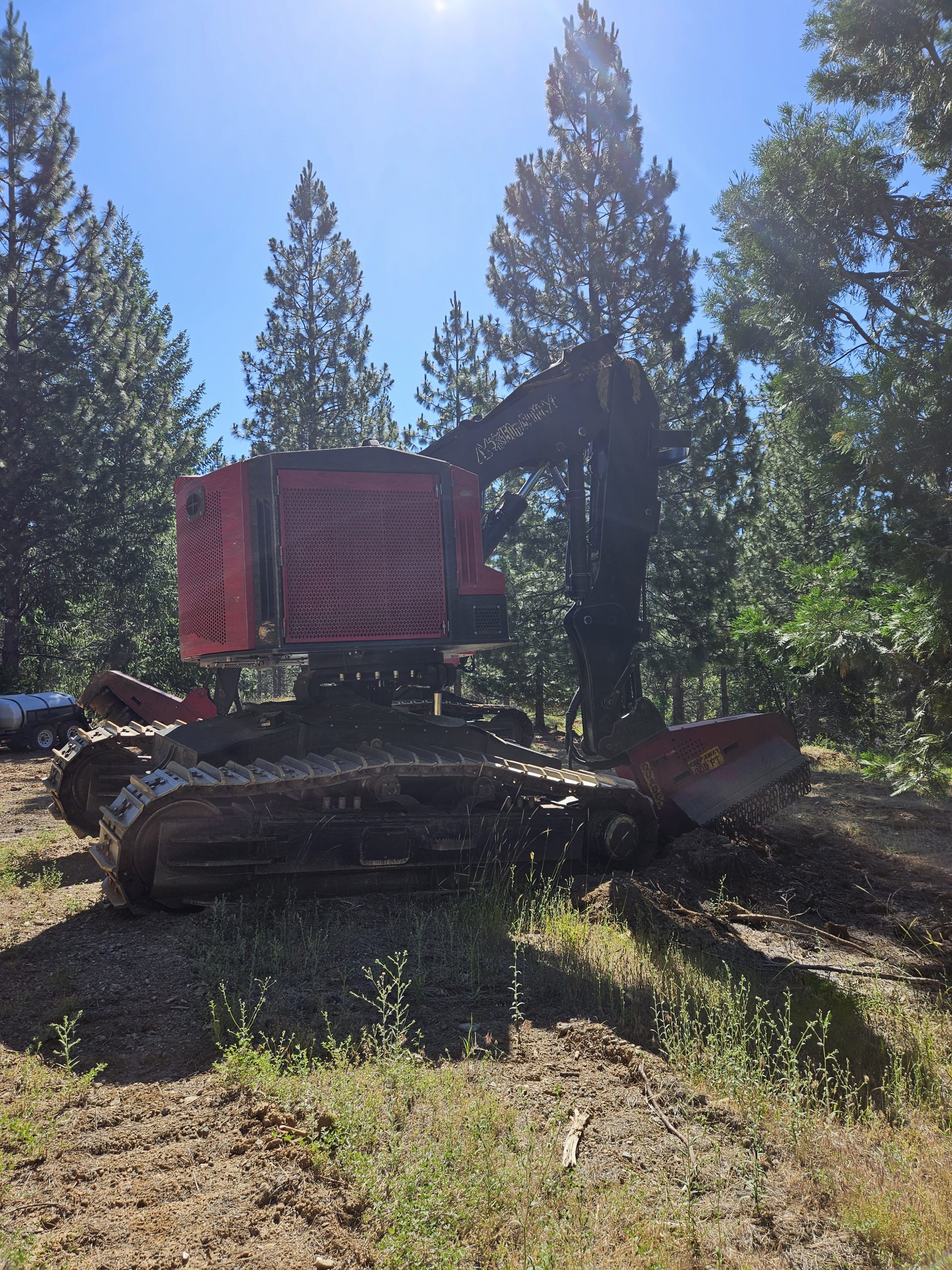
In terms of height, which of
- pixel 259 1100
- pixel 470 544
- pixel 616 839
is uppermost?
pixel 470 544

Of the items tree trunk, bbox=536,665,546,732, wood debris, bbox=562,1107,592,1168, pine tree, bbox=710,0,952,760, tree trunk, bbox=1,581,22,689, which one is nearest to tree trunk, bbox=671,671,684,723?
tree trunk, bbox=536,665,546,732

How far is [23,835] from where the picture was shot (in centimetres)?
850

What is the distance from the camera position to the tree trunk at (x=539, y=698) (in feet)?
57.0

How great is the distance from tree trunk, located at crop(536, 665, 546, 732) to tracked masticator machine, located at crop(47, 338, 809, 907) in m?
9.75

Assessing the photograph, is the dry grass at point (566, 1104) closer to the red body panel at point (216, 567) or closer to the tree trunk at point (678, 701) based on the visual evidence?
the red body panel at point (216, 567)

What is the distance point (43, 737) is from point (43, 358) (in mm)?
8320

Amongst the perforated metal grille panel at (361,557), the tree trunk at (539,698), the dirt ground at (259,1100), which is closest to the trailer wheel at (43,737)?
the tree trunk at (539,698)

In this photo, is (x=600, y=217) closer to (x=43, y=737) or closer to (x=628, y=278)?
(x=628, y=278)

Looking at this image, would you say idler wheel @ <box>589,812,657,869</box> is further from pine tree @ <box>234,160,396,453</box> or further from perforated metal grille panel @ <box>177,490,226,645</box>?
pine tree @ <box>234,160,396,453</box>

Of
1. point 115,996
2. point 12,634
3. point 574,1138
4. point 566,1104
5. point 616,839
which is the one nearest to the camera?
point 574,1138

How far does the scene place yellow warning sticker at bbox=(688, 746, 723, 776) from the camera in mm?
7074

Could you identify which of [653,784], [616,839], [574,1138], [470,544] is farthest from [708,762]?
[574,1138]

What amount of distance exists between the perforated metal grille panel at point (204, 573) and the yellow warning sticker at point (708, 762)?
12.4 ft

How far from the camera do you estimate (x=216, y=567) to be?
20.1 ft
